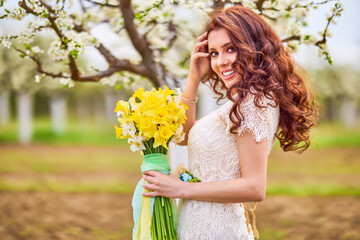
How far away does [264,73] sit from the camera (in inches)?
65.0

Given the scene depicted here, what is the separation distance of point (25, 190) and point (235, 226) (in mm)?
7010

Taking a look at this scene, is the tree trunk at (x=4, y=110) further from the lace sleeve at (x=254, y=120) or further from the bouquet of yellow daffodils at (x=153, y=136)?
the lace sleeve at (x=254, y=120)

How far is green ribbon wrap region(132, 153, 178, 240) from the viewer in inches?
66.2

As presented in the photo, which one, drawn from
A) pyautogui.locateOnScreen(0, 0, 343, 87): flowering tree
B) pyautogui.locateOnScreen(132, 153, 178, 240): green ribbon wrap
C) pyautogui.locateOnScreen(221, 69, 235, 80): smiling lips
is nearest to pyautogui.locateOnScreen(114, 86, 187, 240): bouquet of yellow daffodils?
pyautogui.locateOnScreen(132, 153, 178, 240): green ribbon wrap

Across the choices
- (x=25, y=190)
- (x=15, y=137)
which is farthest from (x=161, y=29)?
(x=15, y=137)

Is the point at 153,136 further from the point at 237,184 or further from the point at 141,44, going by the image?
the point at 141,44

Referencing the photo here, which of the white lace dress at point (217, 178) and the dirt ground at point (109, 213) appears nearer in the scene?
the white lace dress at point (217, 178)

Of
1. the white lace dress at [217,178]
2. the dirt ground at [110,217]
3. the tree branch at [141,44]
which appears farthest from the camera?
the dirt ground at [110,217]

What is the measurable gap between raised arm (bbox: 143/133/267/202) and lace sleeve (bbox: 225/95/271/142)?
26 millimetres

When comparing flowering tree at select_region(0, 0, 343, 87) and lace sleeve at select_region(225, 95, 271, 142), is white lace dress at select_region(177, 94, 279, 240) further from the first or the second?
flowering tree at select_region(0, 0, 343, 87)

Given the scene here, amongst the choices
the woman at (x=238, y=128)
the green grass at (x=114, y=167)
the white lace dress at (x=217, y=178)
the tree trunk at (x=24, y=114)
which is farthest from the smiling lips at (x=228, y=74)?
the tree trunk at (x=24, y=114)

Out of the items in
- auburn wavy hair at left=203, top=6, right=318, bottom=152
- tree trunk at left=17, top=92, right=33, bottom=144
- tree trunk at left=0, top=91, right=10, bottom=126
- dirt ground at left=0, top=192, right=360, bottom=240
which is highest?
tree trunk at left=0, top=91, right=10, bottom=126

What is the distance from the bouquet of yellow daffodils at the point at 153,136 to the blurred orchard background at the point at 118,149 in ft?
2.67

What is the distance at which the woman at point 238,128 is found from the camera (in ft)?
5.27
